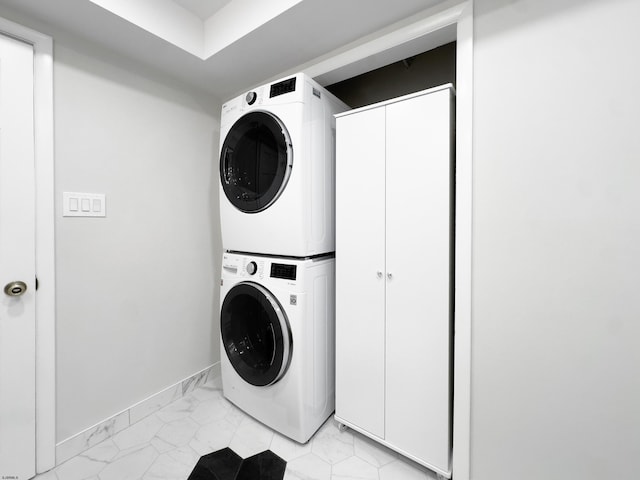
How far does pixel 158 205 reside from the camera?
1.72 meters

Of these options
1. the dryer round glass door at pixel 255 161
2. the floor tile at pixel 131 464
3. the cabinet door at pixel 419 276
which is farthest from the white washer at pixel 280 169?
the floor tile at pixel 131 464

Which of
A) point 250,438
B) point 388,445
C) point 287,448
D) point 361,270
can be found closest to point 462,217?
point 361,270

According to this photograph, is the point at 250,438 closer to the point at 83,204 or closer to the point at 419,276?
the point at 419,276

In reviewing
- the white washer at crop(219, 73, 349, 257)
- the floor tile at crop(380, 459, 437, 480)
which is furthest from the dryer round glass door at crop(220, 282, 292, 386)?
the floor tile at crop(380, 459, 437, 480)

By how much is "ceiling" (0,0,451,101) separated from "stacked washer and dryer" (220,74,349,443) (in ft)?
0.75

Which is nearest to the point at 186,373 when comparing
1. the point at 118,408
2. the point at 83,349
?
the point at 118,408

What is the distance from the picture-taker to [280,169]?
142 cm

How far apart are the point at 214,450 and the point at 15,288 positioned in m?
1.20

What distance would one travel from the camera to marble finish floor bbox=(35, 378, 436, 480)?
4.09 ft

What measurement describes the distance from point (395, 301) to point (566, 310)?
0.61 m

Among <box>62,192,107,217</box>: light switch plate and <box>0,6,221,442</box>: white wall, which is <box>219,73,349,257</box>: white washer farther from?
<box>62,192,107,217</box>: light switch plate

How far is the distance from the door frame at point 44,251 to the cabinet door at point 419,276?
5.28 feet

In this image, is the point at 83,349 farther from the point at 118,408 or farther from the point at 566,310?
the point at 566,310

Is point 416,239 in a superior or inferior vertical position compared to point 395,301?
superior
